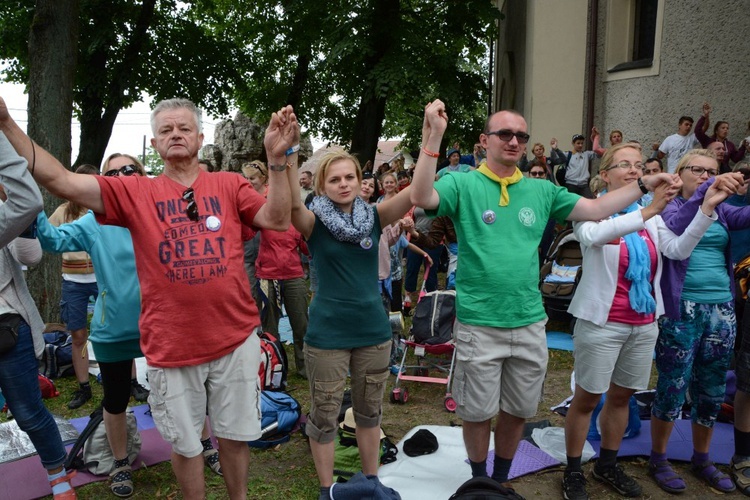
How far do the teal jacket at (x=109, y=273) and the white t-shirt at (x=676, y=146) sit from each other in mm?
8956

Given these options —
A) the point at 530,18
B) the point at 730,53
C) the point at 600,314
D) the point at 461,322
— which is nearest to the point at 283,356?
the point at 461,322

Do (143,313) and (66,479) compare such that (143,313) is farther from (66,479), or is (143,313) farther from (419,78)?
(419,78)

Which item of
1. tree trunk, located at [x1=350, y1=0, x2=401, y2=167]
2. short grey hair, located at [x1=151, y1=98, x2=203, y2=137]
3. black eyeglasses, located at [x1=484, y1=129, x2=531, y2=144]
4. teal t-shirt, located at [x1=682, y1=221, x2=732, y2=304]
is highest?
tree trunk, located at [x1=350, y1=0, x2=401, y2=167]

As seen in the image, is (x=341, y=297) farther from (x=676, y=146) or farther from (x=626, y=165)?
(x=676, y=146)

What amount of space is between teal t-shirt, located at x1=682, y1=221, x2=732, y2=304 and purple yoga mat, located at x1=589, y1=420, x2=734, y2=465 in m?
1.19

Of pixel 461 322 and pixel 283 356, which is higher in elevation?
pixel 461 322

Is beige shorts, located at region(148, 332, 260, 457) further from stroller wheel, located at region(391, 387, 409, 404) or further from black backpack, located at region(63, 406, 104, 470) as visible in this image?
stroller wheel, located at region(391, 387, 409, 404)

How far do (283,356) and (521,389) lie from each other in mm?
2680

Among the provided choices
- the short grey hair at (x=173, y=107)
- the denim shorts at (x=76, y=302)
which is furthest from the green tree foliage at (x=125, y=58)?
the short grey hair at (x=173, y=107)

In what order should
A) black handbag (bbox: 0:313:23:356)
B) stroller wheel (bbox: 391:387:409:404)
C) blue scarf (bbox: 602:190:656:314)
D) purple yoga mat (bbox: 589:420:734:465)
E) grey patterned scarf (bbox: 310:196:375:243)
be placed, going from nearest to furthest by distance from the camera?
1. black handbag (bbox: 0:313:23:356)
2. grey patterned scarf (bbox: 310:196:375:243)
3. blue scarf (bbox: 602:190:656:314)
4. purple yoga mat (bbox: 589:420:734:465)
5. stroller wheel (bbox: 391:387:409:404)

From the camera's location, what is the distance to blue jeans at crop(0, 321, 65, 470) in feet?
10.0

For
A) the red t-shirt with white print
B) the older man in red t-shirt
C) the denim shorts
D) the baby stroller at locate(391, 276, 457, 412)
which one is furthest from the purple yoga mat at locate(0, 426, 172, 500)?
the baby stroller at locate(391, 276, 457, 412)

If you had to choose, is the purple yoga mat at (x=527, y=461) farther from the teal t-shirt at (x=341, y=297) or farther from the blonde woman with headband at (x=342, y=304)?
the teal t-shirt at (x=341, y=297)

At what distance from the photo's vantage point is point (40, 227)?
10.6ft
